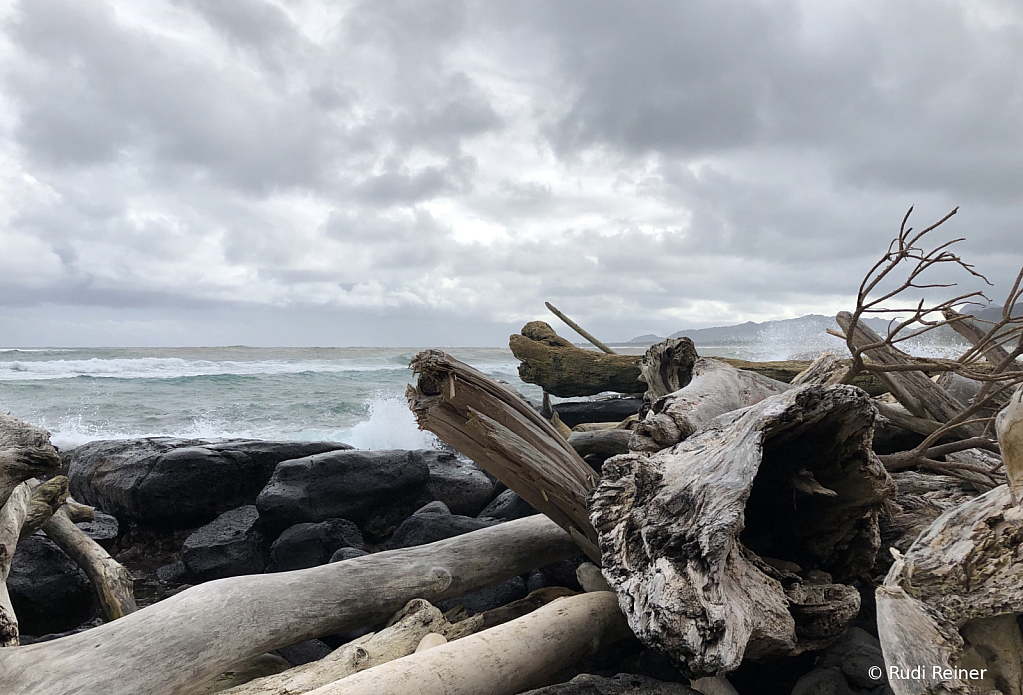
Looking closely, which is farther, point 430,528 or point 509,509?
point 509,509

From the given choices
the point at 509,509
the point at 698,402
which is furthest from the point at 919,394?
the point at 509,509

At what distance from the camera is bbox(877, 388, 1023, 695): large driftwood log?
1.54m

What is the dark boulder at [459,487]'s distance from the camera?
19.3 feet

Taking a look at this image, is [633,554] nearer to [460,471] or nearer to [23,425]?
[23,425]

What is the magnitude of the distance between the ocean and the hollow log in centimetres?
696

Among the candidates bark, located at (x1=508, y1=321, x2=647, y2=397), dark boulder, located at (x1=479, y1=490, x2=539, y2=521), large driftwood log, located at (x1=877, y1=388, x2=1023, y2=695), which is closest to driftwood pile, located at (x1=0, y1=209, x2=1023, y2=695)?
large driftwood log, located at (x1=877, y1=388, x2=1023, y2=695)

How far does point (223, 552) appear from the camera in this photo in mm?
4773

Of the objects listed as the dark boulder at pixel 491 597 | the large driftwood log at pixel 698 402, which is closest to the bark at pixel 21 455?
the dark boulder at pixel 491 597

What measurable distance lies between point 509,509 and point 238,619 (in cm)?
326

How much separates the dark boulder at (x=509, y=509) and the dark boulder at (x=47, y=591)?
3088 millimetres

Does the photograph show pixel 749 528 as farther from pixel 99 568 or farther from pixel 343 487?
pixel 99 568

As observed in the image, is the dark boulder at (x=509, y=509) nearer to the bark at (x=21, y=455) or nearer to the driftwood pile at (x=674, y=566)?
the driftwood pile at (x=674, y=566)

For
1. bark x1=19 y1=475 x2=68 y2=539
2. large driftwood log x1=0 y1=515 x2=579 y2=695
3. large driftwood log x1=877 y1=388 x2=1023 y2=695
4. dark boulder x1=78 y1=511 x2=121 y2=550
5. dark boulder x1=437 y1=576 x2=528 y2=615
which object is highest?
large driftwood log x1=877 y1=388 x2=1023 y2=695

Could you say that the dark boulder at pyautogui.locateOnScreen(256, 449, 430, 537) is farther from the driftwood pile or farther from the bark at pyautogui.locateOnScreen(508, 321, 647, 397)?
the bark at pyautogui.locateOnScreen(508, 321, 647, 397)
